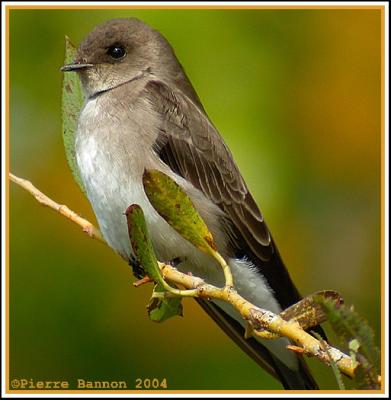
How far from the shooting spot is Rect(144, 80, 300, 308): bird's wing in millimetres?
2422

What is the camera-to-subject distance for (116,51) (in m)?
2.66

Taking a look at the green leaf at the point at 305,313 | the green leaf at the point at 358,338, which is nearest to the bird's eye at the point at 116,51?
the green leaf at the point at 305,313

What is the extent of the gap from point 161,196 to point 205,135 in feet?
4.21

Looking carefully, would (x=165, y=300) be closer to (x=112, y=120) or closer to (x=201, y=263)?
(x=201, y=263)

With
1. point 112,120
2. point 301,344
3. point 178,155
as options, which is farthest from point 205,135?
point 301,344

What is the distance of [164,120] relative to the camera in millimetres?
2475

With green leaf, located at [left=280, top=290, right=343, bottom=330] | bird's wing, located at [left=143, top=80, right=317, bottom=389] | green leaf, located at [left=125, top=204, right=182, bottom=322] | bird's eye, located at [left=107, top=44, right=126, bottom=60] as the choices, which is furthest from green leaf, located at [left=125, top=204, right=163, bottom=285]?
bird's eye, located at [left=107, top=44, right=126, bottom=60]

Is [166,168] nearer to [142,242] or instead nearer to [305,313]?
[142,242]

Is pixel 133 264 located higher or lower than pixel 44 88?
lower

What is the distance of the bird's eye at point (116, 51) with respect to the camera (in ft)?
8.69

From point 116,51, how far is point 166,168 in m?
0.54

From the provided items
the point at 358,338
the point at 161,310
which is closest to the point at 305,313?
the point at 358,338

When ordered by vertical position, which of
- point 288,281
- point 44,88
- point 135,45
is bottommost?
point 288,281

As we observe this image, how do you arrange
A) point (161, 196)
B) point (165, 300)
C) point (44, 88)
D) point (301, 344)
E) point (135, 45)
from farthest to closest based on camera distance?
point (135, 45), point (44, 88), point (165, 300), point (161, 196), point (301, 344)
